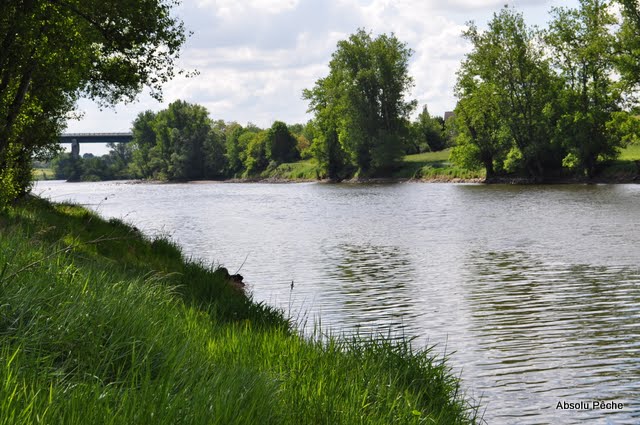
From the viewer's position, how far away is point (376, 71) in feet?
303

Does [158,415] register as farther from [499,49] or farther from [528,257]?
[499,49]

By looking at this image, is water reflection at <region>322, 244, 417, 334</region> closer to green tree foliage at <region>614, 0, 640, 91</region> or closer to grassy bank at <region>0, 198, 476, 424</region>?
grassy bank at <region>0, 198, 476, 424</region>

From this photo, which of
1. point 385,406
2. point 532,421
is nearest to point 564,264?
point 532,421

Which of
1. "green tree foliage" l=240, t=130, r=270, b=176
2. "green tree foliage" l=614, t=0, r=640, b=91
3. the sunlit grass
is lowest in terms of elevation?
the sunlit grass

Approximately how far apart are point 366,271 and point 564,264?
5.46 metres

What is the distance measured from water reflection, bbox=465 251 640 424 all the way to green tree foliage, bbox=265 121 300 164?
118285mm

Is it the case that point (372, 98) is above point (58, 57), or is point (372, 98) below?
above

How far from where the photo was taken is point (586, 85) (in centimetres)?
6744

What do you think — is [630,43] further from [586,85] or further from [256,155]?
[256,155]

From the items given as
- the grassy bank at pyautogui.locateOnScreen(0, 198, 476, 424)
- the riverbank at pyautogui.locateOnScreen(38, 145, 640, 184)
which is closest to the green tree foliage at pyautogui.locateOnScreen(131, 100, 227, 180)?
the riverbank at pyautogui.locateOnScreen(38, 145, 640, 184)

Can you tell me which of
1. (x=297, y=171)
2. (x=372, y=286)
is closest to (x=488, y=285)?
(x=372, y=286)

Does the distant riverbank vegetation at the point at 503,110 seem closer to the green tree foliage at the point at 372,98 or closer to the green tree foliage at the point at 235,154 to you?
the green tree foliage at the point at 372,98

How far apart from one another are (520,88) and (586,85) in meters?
7.00

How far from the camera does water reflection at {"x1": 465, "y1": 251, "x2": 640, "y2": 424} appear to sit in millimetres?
9414
